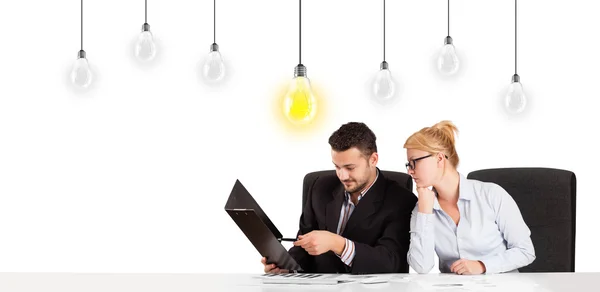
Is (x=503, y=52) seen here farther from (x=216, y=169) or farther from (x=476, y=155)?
(x=216, y=169)

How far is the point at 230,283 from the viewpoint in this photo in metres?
2.50

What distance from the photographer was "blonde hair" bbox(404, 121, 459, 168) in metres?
2.89

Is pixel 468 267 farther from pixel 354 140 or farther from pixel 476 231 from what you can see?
pixel 354 140

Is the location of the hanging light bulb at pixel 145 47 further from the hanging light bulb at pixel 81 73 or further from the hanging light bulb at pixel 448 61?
the hanging light bulb at pixel 448 61

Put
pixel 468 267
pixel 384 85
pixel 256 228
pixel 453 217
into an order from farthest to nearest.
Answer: pixel 384 85 → pixel 453 217 → pixel 468 267 → pixel 256 228

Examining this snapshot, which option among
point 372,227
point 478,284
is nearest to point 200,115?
point 372,227

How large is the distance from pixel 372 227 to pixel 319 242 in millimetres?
352

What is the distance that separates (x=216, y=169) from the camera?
4.73 m

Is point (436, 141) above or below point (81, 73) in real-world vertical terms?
below

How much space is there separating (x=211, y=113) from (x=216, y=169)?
36 cm

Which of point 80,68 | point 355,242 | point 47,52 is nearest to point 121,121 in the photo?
point 47,52

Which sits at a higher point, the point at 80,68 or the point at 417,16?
the point at 417,16

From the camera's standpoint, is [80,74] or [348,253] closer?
[348,253]

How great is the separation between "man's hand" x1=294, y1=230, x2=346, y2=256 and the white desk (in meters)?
0.24
